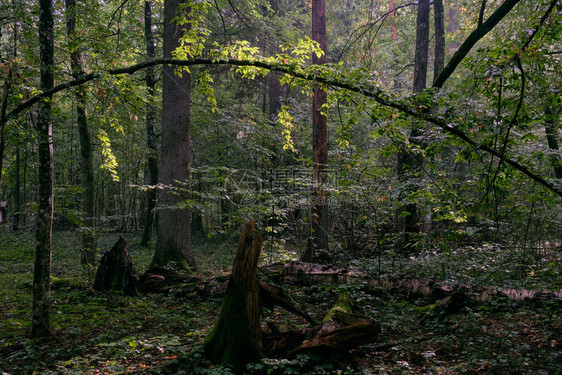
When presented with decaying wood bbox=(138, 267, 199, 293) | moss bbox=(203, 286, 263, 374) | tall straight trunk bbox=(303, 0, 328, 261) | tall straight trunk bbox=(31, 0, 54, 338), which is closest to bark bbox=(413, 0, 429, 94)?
tall straight trunk bbox=(303, 0, 328, 261)

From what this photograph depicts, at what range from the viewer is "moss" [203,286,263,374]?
149 inches

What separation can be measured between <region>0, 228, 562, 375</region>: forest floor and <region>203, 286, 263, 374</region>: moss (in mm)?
165

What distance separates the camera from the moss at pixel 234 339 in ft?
12.5

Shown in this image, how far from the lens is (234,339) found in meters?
3.91

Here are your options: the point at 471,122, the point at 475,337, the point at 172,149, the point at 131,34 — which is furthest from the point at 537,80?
the point at 131,34

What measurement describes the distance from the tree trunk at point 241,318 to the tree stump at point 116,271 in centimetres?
398

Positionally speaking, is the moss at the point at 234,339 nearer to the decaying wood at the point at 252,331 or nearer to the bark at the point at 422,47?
the decaying wood at the point at 252,331

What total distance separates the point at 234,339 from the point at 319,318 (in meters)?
2.07

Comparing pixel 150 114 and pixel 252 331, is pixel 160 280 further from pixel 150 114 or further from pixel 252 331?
pixel 150 114

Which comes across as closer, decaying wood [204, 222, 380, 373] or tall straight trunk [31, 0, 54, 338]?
decaying wood [204, 222, 380, 373]

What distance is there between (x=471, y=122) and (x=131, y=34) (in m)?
13.3

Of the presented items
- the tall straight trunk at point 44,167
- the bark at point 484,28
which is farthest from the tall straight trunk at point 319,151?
the tall straight trunk at point 44,167

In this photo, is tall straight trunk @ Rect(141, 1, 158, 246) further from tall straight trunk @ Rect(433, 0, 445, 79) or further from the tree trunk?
tall straight trunk @ Rect(433, 0, 445, 79)

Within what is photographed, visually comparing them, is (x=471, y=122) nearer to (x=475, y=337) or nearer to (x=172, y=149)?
(x=475, y=337)
